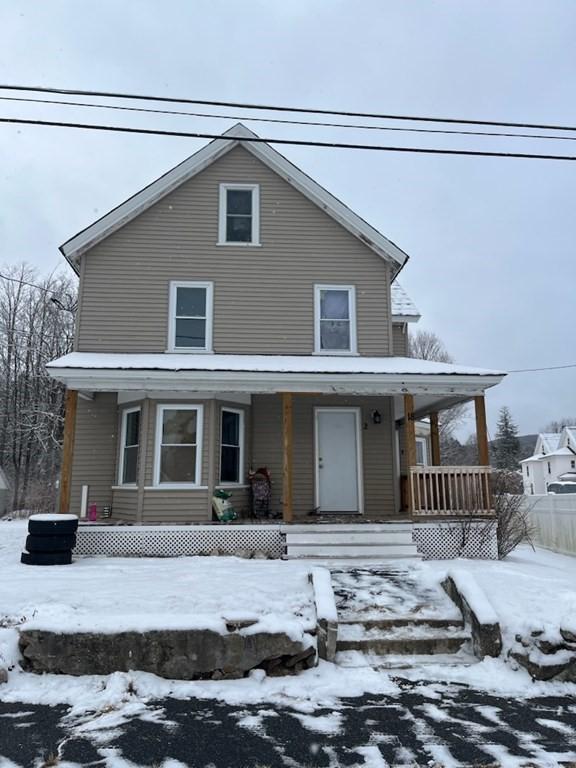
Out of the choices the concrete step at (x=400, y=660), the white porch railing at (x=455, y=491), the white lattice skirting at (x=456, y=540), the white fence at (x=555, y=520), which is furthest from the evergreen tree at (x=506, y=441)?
the concrete step at (x=400, y=660)

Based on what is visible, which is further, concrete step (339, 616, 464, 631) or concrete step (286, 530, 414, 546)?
concrete step (286, 530, 414, 546)

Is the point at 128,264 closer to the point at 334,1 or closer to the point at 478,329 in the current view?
the point at 334,1

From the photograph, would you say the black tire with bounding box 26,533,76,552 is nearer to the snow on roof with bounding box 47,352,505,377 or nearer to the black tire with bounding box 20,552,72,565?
the black tire with bounding box 20,552,72,565

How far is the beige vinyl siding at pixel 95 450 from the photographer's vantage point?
10773 millimetres

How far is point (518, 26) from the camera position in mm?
7941

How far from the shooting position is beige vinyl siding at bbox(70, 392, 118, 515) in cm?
1077

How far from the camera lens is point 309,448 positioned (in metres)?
11.4

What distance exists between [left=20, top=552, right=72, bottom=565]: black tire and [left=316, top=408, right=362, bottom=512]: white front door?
5.07 meters

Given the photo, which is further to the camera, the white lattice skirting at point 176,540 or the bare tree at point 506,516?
the bare tree at point 506,516

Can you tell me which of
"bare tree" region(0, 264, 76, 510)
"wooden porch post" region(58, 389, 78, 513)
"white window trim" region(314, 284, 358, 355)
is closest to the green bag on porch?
"wooden porch post" region(58, 389, 78, 513)

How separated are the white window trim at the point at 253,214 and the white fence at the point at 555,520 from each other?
9.80 m

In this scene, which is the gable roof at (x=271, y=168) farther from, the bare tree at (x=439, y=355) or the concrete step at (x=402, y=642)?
the bare tree at (x=439, y=355)

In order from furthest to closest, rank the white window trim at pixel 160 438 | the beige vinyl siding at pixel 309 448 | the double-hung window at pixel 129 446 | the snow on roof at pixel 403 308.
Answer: the snow on roof at pixel 403 308 → the beige vinyl siding at pixel 309 448 → the double-hung window at pixel 129 446 → the white window trim at pixel 160 438

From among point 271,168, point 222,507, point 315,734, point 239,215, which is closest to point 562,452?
point 271,168
